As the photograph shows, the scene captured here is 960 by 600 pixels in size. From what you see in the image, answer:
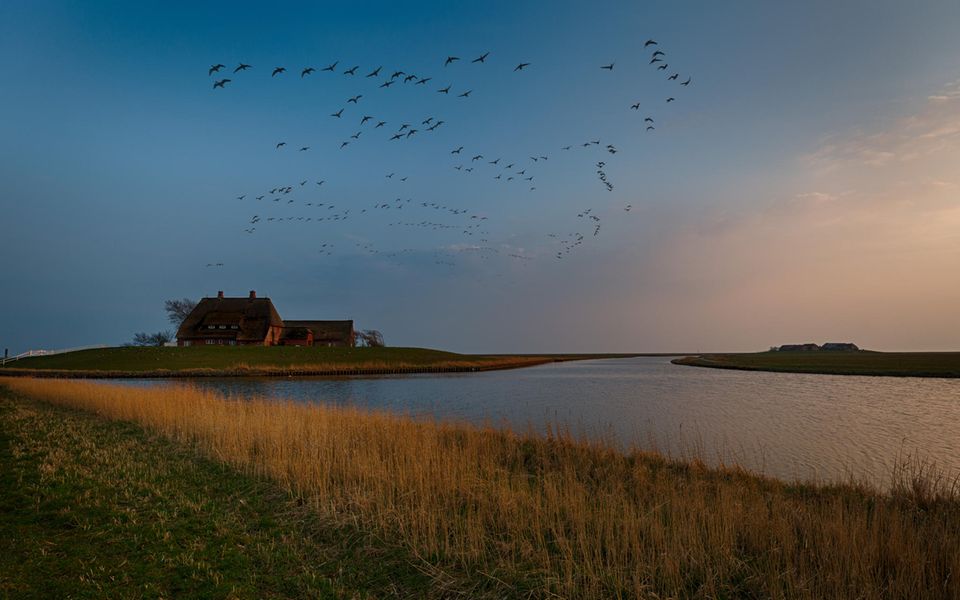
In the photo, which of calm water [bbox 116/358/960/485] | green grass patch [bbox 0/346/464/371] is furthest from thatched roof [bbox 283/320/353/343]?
calm water [bbox 116/358/960/485]

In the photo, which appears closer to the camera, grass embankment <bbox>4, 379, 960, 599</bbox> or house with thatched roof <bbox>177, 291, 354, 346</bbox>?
grass embankment <bbox>4, 379, 960, 599</bbox>

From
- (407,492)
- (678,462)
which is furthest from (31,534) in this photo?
(678,462)

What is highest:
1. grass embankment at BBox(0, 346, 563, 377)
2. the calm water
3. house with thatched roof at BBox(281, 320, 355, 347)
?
house with thatched roof at BBox(281, 320, 355, 347)

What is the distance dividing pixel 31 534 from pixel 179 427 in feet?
30.4

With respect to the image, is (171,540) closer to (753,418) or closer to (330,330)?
(753,418)

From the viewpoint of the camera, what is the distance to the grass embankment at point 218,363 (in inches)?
2216

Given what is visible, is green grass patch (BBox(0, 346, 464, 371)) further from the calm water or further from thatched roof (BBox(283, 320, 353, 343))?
the calm water

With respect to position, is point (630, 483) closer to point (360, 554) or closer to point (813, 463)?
point (360, 554)

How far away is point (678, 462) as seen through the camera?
1205 centimetres

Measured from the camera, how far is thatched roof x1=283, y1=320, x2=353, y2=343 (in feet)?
303

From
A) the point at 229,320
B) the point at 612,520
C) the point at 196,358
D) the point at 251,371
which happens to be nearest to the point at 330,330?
the point at 229,320

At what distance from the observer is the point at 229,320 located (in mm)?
78438

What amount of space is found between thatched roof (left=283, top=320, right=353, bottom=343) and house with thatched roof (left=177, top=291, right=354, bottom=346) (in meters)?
4.05

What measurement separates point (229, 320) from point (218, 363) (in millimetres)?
20289
